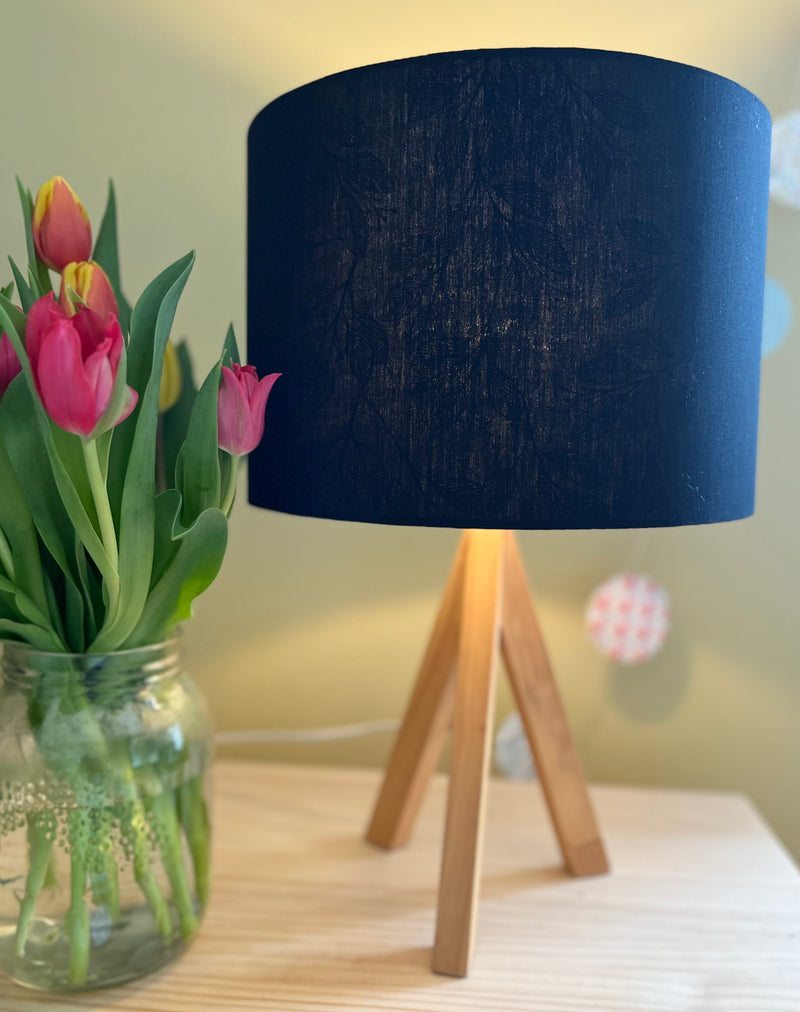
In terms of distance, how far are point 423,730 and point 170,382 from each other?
42cm

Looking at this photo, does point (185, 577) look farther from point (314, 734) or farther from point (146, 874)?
point (314, 734)

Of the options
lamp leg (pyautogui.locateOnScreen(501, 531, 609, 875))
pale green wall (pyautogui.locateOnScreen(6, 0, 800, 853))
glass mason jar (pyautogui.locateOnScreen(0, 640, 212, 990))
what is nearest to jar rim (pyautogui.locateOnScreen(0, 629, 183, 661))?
glass mason jar (pyautogui.locateOnScreen(0, 640, 212, 990))

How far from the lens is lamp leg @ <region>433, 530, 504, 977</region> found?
26.8 inches

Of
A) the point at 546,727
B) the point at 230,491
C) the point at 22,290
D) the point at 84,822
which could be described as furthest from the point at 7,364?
the point at 546,727

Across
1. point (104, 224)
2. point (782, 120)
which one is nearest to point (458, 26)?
point (782, 120)

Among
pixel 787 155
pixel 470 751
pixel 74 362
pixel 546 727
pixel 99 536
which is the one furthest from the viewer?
pixel 787 155

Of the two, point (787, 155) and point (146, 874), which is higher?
point (787, 155)

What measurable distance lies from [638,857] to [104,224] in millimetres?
807

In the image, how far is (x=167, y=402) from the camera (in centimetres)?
76

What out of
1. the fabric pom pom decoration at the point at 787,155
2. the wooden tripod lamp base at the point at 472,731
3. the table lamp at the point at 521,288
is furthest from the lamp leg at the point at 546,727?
the fabric pom pom decoration at the point at 787,155

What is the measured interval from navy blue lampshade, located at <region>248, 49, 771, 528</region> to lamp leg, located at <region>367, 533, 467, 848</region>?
25 cm

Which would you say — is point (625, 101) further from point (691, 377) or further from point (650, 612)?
point (650, 612)

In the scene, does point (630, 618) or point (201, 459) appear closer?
point (201, 459)

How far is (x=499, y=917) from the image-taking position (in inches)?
29.8
